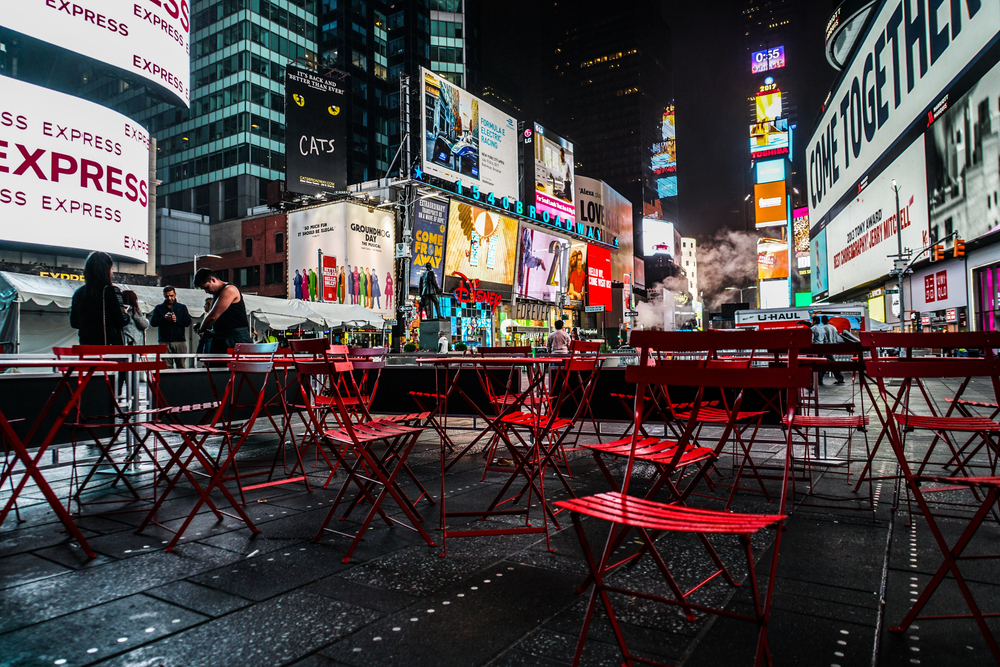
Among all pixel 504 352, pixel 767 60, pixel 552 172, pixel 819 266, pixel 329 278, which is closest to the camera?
pixel 504 352

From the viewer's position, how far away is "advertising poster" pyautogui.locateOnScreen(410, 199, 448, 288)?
28781 mm

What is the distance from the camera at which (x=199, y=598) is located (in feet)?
7.76

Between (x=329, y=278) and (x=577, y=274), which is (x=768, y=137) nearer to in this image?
(x=577, y=274)

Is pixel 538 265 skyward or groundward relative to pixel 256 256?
groundward

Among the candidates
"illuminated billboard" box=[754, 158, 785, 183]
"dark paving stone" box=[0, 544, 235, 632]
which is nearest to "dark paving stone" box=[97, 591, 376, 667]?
"dark paving stone" box=[0, 544, 235, 632]

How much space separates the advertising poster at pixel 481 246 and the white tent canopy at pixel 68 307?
11.3 metres

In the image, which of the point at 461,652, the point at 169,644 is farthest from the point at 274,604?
the point at 461,652

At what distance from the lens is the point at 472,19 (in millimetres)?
72750

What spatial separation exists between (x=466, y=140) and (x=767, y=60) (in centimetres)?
10851

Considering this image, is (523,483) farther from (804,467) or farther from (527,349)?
(804,467)

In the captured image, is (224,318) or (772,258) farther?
(772,258)

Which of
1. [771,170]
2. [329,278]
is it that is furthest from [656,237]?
[329,278]

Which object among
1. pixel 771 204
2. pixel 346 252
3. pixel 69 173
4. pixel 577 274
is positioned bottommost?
pixel 69 173

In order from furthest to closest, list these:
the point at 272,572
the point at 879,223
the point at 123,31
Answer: the point at 879,223
the point at 123,31
the point at 272,572
